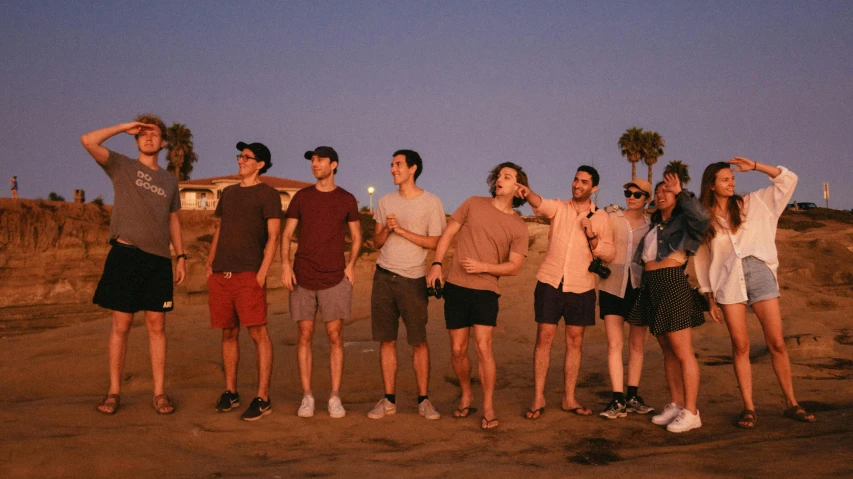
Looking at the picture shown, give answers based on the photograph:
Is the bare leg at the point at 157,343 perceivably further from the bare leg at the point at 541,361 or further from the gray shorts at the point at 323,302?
the bare leg at the point at 541,361

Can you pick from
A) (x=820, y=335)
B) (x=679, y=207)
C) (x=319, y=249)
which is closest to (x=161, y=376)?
(x=319, y=249)

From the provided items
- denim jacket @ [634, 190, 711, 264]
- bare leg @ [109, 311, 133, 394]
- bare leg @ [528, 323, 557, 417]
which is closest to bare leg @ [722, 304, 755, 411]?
denim jacket @ [634, 190, 711, 264]

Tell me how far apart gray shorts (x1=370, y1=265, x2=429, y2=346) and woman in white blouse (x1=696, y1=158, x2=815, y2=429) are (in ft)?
8.13

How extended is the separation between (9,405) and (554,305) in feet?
16.1

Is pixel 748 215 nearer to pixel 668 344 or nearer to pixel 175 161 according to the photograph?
pixel 668 344

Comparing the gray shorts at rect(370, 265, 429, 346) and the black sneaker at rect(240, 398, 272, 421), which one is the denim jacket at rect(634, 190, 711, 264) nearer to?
the gray shorts at rect(370, 265, 429, 346)

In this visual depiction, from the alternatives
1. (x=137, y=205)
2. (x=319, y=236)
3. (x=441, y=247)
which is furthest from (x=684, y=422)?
(x=137, y=205)

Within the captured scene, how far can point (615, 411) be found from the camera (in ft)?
18.3

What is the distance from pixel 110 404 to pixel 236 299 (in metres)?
1.33

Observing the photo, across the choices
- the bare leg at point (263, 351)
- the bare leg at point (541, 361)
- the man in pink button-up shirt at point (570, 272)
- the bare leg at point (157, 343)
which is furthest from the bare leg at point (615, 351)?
the bare leg at point (157, 343)

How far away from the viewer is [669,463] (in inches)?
159

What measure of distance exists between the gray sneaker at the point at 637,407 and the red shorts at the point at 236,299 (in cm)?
347

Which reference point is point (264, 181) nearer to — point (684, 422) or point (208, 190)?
point (208, 190)

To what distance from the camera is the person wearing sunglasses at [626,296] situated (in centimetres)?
571
